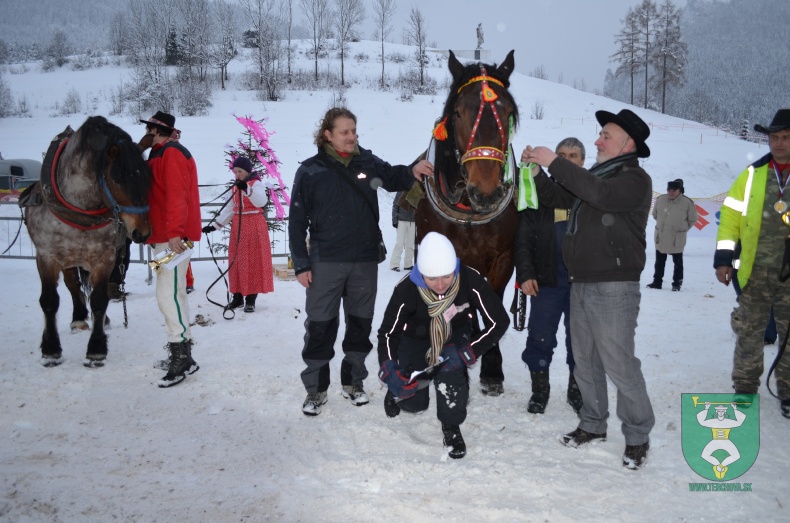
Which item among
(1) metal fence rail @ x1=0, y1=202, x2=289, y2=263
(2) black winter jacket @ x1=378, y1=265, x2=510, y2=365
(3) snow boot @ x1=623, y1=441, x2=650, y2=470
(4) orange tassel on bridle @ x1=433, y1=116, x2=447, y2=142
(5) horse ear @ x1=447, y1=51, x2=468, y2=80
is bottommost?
(3) snow boot @ x1=623, y1=441, x2=650, y2=470

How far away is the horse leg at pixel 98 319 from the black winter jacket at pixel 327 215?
230 centimetres

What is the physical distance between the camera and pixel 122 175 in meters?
4.17

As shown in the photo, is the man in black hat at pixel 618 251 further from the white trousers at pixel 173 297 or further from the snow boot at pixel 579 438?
the white trousers at pixel 173 297

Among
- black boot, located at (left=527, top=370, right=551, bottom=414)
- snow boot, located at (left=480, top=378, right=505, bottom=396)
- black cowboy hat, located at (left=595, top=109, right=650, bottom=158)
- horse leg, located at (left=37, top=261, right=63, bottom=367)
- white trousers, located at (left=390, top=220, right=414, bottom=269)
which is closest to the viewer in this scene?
black cowboy hat, located at (left=595, top=109, right=650, bottom=158)

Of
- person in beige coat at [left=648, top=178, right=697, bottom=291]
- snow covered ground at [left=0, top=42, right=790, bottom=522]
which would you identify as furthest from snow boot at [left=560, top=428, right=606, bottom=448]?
person in beige coat at [left=648, top=178, right=697, bottom=291]

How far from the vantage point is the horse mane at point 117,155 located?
416 cm

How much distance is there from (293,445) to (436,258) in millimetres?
1523

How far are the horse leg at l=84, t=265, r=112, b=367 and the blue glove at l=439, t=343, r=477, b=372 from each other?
3.32 m

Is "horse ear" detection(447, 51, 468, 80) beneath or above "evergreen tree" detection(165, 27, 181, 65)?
beneath

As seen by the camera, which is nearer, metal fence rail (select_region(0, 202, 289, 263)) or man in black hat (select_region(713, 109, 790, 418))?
man in black hat (select_region(713, 109, 790, 418))

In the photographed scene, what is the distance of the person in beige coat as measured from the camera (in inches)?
349

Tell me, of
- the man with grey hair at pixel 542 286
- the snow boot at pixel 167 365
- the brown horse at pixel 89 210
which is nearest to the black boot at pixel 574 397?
the man with grey hair at pixel 542 286

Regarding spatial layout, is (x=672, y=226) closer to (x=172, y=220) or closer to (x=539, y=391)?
(x=539, y=391)

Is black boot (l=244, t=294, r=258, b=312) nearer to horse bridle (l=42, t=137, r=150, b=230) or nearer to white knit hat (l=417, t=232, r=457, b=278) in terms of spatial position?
horse bridle (l=42, t=137, r=150, b=230)
